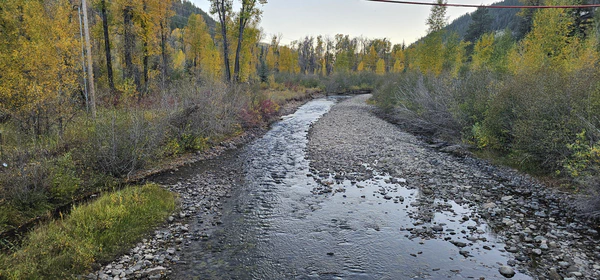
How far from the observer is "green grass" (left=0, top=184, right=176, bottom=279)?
5.47 metres

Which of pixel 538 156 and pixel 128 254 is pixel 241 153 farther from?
pixel 538 156

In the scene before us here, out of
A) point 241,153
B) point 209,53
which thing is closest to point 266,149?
point 241,153

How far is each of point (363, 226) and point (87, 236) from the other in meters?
6.28

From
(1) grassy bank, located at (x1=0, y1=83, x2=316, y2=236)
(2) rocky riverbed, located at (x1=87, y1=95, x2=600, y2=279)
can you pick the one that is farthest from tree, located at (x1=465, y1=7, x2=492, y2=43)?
(1) grassy bank, located at (x1=0, y1=83, x2=316, y2=236)

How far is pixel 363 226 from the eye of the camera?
25.7 ft

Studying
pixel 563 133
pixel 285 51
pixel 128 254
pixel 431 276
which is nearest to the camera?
pixel 431 276

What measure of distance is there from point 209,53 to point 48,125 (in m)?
31.5

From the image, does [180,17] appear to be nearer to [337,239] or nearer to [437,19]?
[437,19]

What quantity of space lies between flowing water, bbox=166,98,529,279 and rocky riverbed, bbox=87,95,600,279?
0.09 ft

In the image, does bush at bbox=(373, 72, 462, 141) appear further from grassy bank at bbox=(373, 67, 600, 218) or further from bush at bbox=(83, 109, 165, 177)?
bush at bbox=(83, 109, 165, 177)

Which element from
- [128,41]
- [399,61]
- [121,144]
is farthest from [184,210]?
[399,61]

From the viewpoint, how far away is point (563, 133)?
9578 mm

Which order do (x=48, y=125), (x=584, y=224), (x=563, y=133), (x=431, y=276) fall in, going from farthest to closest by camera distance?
1. (x=48, y=125)
2. (x=563, y=133)
3. (x=584, y=224)
4. (x=431, y=276)

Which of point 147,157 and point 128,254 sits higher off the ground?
point 147,157
